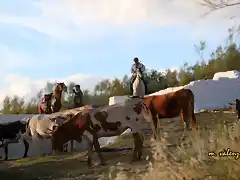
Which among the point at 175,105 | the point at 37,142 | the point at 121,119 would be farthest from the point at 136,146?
A: the point at 37,142

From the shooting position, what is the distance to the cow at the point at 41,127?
769 inches

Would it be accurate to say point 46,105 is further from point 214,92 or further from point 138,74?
point 214,92

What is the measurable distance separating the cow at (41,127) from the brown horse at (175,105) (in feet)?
11.5

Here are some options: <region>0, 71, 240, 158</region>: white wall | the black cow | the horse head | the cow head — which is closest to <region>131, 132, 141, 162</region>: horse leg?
the horse head

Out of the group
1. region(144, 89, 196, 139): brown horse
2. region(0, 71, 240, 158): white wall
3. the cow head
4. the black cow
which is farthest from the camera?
region(0, 71, 240, 158): white wall

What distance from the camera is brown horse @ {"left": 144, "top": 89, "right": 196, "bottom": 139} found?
16969 millimetres

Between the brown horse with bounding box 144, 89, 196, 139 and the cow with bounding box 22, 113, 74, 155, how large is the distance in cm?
352

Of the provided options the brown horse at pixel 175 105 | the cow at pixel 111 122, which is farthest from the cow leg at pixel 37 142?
the cow at pixel 111 122

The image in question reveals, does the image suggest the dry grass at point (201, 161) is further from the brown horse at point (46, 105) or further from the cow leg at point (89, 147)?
the brown horse at point (46, 105)

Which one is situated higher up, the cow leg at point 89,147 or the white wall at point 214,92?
the white wall at point 214,92

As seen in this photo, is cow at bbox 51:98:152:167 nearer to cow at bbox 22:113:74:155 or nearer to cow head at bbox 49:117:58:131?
cow at bbox 22:113:74:155

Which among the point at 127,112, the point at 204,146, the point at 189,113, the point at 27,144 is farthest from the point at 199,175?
the point at 27,144

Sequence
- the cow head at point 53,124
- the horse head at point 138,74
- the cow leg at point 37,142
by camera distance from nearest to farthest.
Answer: the horse head at point 138,74 < the cow head at point 53,124 < the cow leg at point 37,142

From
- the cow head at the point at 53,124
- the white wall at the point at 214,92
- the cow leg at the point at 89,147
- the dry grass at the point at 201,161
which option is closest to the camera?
the dry grass at the point at 201,161
